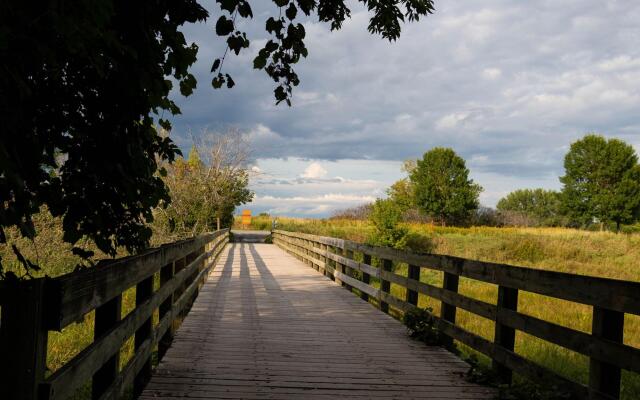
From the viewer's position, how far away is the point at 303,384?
4.89m

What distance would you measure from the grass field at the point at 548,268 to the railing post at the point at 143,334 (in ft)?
16.0

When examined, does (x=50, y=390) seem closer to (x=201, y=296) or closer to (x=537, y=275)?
(x=537, y=275)

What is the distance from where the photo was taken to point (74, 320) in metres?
2.67

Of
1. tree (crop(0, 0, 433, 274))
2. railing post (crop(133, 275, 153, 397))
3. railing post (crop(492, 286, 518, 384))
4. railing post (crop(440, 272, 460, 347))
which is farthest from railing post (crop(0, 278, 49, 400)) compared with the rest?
railing post (crop(440, 272, 460, 347))

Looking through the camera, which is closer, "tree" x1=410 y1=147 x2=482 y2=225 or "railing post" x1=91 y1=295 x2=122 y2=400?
"railing post" x1=91 y1=295 x2=122 y2=400

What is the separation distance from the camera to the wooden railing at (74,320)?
2.28 m

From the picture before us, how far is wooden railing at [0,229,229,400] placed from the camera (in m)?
2.28

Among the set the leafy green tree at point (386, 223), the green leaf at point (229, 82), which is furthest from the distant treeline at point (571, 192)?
the green leaf at point (229, 82)

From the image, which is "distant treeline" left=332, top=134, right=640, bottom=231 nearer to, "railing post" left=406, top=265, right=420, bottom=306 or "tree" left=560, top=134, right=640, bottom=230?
"tree" left=560, top=134, right=640, bottom=230

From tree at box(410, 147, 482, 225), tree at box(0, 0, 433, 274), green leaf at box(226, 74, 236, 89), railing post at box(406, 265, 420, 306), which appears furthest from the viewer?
tree at box(410, 147, 482, 225)

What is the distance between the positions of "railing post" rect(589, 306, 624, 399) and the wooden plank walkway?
1.09 m

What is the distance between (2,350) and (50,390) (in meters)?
0.27

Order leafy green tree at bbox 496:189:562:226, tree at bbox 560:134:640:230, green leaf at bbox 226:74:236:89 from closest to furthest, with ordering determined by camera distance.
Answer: green leaf at bbox 226:74:236:89 → tree at bbox 560:134:640:230 → leafy green tree at bbox 496:189:562:226

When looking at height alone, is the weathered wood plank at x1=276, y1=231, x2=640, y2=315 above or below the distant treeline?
below
